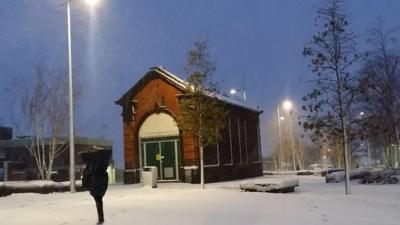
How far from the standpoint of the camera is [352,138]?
23359 mm

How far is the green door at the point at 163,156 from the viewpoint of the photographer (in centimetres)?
3331

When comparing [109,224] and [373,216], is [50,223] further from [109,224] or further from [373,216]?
[373,216]

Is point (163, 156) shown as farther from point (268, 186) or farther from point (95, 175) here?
point (95, 175)

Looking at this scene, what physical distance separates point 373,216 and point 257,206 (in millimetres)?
3450

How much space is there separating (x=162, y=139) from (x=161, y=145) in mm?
378

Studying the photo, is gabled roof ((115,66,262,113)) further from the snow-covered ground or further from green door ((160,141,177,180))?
the snow-covered ground

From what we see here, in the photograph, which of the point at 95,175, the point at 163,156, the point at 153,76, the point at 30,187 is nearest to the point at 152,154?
the point at 163,156

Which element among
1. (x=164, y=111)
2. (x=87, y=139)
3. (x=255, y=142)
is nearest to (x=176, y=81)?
(x=164, y=111)

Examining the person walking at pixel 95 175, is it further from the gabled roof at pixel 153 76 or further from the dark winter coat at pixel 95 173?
the gabled roof at pixel 153 76

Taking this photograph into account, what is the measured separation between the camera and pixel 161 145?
33781 millimetres

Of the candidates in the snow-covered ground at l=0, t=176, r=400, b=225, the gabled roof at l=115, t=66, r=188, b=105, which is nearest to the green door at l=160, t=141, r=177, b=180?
the gabled roof at l=115, t=66, r=188, b=105

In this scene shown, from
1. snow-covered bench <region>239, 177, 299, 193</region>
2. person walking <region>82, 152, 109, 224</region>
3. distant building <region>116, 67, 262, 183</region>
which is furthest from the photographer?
distant building <region>116, 67, 262, 183</region>

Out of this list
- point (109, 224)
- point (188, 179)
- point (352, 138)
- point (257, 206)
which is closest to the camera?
point (109, 224)

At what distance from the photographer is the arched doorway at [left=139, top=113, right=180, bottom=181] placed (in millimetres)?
33312
